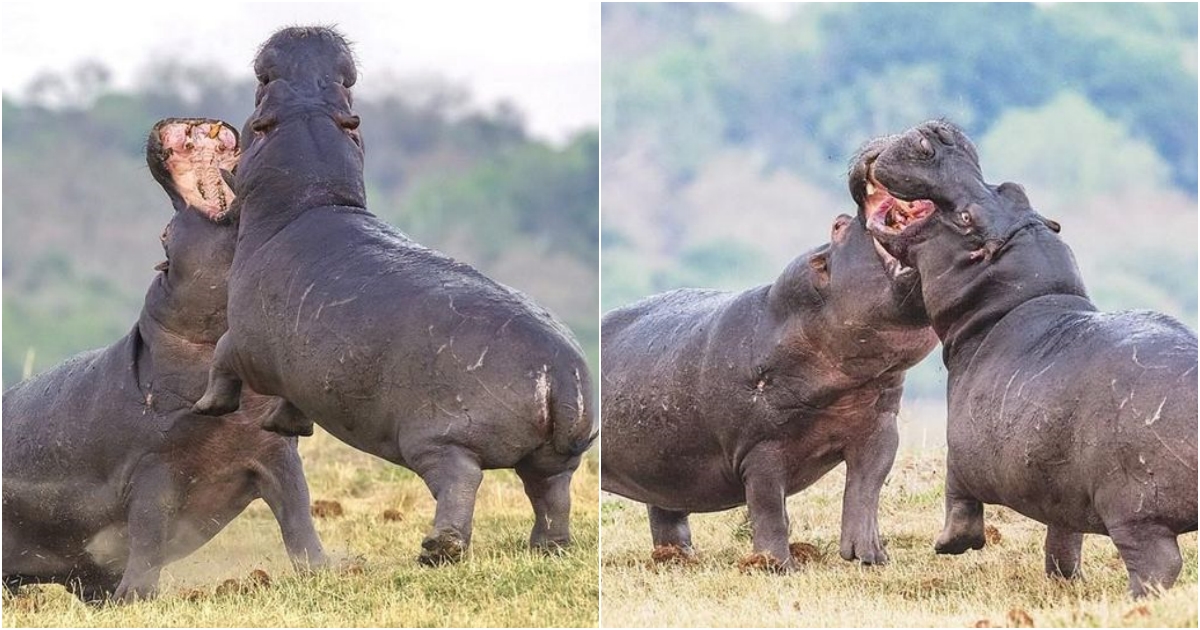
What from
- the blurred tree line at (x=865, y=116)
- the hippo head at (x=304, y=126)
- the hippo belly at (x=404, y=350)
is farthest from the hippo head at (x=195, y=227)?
the blurred tree line at (x=865, y=116)

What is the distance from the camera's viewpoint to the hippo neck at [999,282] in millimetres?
10898

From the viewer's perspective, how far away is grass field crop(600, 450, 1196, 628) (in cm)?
995

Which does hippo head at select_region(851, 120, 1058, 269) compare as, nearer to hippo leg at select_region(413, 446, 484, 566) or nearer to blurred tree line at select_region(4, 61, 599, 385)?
hippo leg at select_region(413, 446, 484, 566)

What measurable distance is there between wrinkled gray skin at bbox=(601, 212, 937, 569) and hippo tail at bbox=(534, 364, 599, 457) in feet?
5.24

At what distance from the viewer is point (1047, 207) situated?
1558 inches

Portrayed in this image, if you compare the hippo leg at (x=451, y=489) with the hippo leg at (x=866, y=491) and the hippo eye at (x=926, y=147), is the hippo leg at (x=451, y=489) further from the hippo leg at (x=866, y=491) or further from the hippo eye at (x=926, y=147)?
the hippo eye at (x=926, y=147)

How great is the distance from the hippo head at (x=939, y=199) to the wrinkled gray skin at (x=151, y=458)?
136 inches

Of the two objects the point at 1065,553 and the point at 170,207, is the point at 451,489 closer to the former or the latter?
the point at 1065,553

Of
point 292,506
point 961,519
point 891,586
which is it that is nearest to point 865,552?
point 891,586

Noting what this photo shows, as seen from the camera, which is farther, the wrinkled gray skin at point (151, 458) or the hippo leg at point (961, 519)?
the wrinkled gray skin at point (151, 458)

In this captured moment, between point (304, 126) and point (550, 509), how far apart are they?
2377 millimetres

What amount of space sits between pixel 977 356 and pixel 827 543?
9.09ft

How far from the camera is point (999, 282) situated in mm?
10945

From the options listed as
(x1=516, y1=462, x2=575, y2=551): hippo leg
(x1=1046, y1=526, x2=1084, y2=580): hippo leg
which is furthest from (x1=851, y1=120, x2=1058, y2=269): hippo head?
(x1=516, y1=462, x2=575, y2=551): hippo leg
